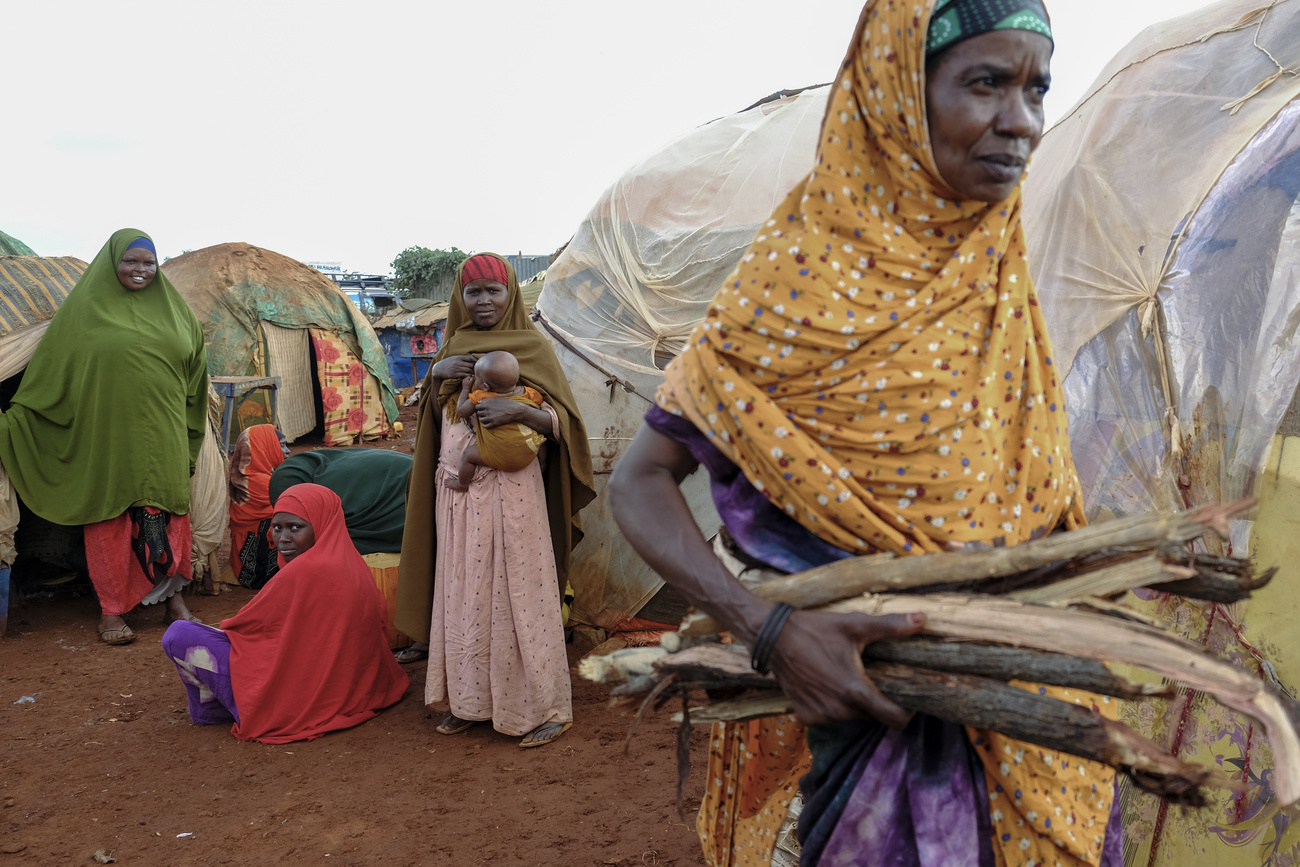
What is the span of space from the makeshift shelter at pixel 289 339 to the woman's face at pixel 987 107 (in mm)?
11759

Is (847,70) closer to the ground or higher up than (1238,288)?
higher up

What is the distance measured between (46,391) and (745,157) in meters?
4.87

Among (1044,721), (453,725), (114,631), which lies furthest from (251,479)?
(1044,721)

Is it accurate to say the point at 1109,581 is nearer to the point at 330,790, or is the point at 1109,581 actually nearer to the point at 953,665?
the point at 953,665

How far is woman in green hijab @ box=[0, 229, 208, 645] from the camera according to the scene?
5.75 m

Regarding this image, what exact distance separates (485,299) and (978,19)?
3241mm

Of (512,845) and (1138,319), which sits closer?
(1138,319)

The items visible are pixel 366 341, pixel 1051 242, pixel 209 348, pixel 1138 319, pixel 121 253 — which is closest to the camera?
pixel 1138 319

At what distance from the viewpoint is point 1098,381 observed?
2.98 metres

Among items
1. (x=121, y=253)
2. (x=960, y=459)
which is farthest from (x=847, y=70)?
(x=121, y=253)

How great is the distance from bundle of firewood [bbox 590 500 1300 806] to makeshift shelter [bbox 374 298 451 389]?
1903 cm

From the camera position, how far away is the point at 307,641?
4.48 metres

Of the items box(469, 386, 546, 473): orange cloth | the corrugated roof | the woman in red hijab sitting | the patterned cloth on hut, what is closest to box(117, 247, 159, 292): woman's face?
the woman in red hijab sitting

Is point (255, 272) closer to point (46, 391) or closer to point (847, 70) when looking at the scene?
point (46, 391)
